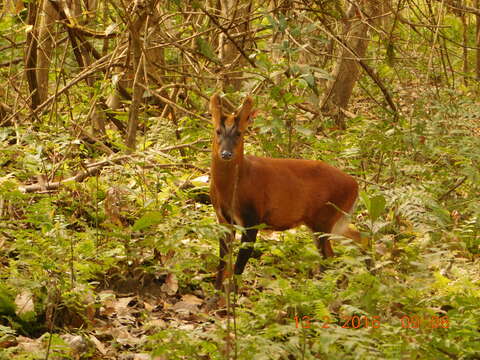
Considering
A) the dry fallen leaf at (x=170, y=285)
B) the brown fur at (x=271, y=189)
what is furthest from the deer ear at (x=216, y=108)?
the dry fallen leaf at (x=170, y=285)

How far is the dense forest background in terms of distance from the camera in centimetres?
366

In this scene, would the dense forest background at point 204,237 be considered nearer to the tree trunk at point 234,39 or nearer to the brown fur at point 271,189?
the tree trunk at point 234,39

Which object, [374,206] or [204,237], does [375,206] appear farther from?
[204,237]

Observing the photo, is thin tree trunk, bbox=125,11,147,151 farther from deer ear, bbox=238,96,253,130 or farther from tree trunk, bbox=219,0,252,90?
tree trunk, bbox=219,0,252,90

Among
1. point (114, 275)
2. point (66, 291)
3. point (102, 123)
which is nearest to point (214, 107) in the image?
point (114, 275)

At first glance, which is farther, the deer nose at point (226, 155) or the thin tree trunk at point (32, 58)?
the thin tree trunk at point (32, 58)

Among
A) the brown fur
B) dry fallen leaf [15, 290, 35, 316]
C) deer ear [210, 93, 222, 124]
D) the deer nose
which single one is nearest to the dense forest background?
dry fallen leaf [15, 290, 35, 316]

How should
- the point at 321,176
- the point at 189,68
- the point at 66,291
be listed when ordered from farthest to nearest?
the point at 189,68
the point at 321,176
the point at 66,291

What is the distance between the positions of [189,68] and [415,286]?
526cm

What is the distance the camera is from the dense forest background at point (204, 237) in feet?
12.0

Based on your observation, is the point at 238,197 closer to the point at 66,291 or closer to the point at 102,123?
the point at 66,291

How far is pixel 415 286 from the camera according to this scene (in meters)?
3.65

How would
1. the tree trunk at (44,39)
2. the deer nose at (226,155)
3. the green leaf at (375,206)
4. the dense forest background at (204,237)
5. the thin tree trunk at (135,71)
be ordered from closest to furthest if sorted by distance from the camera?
the dense forest background at (204,237), the green leaf at (375,206), the deer nose at (226,155), the thin tree trunk at (135,71), the tree trunk at (44,39)

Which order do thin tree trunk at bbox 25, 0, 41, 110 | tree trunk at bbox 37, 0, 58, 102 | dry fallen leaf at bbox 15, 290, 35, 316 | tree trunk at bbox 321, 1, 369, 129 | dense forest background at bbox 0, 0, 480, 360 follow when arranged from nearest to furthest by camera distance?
dense forest background at bbox 0, 0, 480, 360
dry fallen leaf at bbox 15, 290, 35, 316
tree trunk at bbox 37, 0, 58, 102
thin tree trunk at bbox 25, 0, 41, 110
tree trunk at bbox 321, 1, 369, 129
